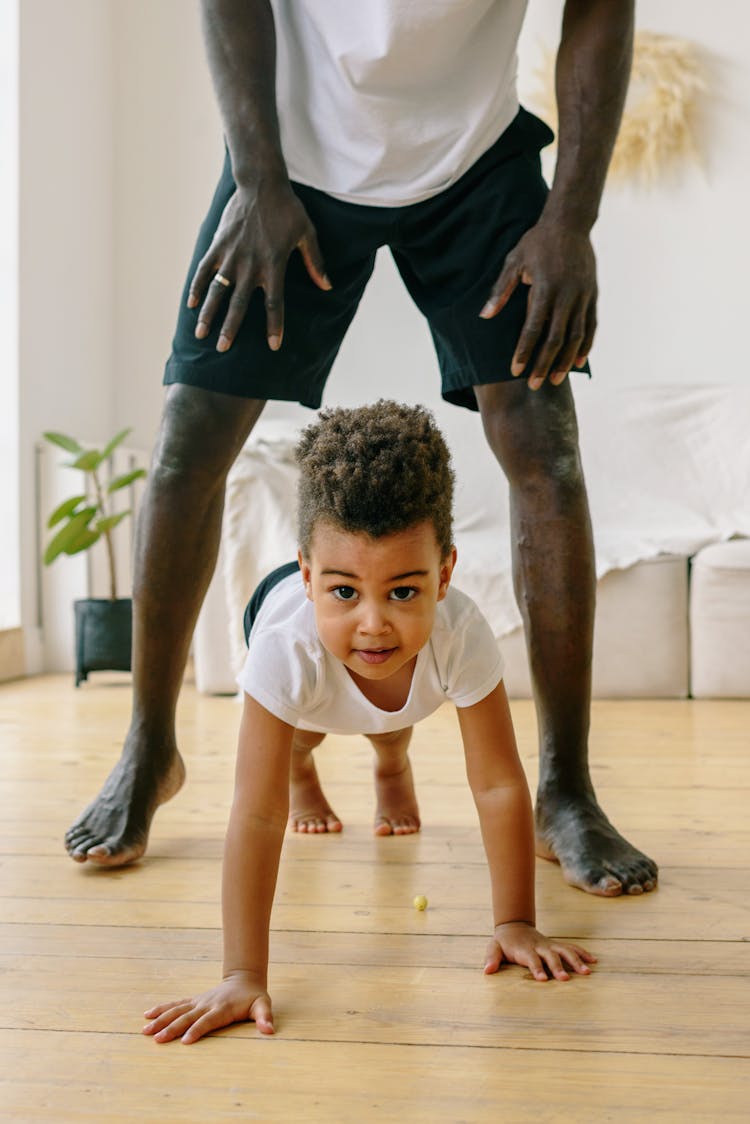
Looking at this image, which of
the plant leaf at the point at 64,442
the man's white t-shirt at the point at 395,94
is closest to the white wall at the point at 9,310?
the plant leaf at the point at 64,442

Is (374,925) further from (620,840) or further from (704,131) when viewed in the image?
(704,131)

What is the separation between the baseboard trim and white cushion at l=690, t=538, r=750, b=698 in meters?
1.90

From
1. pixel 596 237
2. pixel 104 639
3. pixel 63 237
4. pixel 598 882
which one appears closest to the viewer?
pixel 598 882

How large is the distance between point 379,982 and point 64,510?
248 centimetres

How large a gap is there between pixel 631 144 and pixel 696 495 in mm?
1263

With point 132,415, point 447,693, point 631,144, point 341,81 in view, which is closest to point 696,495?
point 631,144

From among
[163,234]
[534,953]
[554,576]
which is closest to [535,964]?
[534,953]

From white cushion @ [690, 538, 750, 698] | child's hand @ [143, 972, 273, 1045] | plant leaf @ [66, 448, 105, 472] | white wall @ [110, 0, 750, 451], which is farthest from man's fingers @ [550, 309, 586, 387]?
white wall @ [110, 0, 750, 451]

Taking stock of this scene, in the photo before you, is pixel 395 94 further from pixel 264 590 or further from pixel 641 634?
pixel 641 634

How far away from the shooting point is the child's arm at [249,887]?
0.90m

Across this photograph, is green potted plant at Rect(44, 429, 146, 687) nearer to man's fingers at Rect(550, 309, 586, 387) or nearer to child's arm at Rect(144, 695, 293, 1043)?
man's fingers at Rect(550, 309, 586, 387)

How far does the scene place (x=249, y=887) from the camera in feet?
3.24

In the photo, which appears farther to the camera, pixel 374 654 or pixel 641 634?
pixel 641 634

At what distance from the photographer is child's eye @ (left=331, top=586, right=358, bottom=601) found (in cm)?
99
